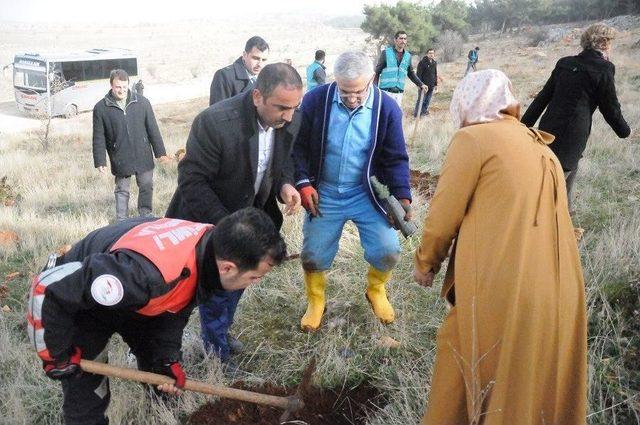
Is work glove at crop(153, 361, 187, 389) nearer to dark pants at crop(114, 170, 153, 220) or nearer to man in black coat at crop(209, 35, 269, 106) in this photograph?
man in black coat at crop(209, 35, 269, 106)

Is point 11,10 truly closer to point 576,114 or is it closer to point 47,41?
point 47,41

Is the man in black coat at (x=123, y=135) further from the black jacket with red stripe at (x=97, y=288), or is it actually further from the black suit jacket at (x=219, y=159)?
the black jacket with red stripe at (x=97, y=288)

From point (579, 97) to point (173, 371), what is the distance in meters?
3.67

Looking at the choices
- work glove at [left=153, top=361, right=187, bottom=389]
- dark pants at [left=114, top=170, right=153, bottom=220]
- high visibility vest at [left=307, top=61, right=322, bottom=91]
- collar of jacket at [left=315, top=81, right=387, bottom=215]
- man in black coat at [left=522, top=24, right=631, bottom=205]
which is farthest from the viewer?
high visibility vest at [left=307, top=61, right=322, bottom=91]

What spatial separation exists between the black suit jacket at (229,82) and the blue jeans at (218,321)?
7.73ft

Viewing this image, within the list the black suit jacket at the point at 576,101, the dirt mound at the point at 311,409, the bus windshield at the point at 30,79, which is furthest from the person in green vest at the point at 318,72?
the bus windshield at the point at 30,79

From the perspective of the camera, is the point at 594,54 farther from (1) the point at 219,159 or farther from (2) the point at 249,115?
(1) the point at 219,159

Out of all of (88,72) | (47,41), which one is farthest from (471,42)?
(47,41)

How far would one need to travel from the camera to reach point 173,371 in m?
2.29

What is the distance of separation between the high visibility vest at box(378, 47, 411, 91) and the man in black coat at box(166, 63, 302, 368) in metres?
5.86

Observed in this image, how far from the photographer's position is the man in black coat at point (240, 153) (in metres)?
2.60

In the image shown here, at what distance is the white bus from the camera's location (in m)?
19.0

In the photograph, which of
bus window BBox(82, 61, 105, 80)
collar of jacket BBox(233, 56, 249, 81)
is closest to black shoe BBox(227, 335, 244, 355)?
collar of jacket BBox(233, 56, 249, 81)

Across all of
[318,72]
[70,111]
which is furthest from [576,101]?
[70,111]
